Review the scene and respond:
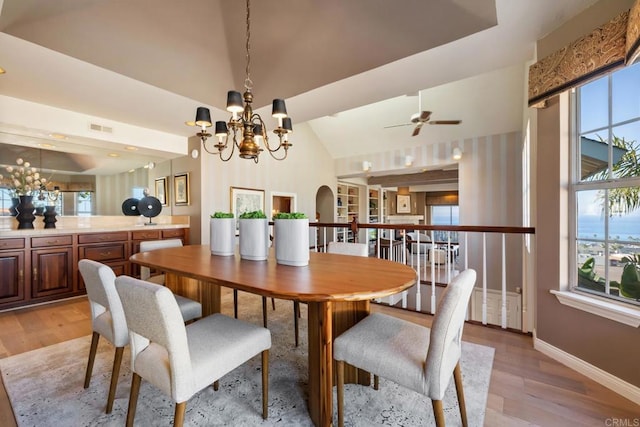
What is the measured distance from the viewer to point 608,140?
5.88 ft

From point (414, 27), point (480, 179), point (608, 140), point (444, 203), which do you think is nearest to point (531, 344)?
point (608, 140)

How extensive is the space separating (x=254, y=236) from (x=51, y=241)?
315 cm

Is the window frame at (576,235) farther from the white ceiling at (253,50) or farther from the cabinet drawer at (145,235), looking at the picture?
the cabinet drawer at (145,235)

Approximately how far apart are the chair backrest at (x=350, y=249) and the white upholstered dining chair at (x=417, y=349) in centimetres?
83

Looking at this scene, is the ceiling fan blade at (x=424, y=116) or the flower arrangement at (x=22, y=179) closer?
the flower arrangement at (x=22, y=179)

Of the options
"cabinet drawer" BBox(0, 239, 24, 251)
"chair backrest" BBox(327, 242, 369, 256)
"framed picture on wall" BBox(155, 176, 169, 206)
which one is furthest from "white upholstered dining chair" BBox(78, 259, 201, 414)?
"framed picture on wall" BBox(155, 176, 169, 206)

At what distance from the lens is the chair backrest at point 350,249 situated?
2.30 metres

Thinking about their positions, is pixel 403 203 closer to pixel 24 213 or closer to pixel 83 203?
pixel 83 203

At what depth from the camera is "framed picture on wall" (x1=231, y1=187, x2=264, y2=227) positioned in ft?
15.7

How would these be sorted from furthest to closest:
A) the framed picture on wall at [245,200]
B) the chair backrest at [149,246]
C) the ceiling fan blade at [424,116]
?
1. the framed picture on wall at [245,200]
2. the ceiling fan blade at [424,116]
3. the chair backrest at [149,246]

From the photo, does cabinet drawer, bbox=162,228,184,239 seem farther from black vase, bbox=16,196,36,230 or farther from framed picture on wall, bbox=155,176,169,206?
black vase, bbox=16,196,36,230

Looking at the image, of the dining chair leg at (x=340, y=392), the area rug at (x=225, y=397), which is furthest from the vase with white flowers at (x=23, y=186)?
the dining chair leg at (x=340, y=392)

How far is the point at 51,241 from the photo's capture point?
3.29 meters

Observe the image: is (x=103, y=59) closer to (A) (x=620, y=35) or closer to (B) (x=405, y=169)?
(A) (x=620, y=35)
